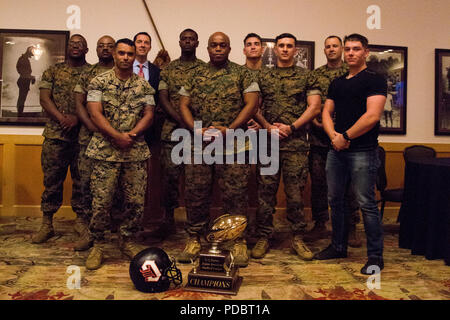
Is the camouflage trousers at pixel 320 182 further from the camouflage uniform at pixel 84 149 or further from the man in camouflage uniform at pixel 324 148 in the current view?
the camouflage uniform at pixel 84 149

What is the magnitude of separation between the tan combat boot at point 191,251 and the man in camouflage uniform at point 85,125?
85 centimetres

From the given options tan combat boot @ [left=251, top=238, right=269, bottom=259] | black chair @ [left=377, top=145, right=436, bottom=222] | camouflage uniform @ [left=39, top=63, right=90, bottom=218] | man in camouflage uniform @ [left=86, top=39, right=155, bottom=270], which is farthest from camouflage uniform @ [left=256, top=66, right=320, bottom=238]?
camouflage uniform @ [left=39, top=63, right=90, bottom=218]

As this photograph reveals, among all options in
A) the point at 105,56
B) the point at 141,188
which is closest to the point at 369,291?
the point at 141,188

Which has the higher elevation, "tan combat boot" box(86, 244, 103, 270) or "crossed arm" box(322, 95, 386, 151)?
"crossed arm" box(322, 95, 386, 151)

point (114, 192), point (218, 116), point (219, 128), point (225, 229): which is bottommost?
point (225, 229)

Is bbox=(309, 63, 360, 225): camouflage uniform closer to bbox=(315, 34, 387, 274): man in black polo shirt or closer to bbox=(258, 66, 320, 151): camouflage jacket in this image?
bbox=(258, 66, 320, 151): camouflage jacket

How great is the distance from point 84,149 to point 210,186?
1204mm

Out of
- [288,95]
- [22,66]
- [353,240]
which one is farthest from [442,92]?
[22,66]

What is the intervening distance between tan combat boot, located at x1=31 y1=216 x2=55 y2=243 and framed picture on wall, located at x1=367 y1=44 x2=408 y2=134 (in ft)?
13.6

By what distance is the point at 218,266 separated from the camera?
7.98 ft

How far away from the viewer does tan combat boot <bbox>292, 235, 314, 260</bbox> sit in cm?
308

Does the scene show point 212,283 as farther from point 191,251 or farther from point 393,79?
point 393,79

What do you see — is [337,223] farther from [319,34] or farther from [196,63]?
[319,34]

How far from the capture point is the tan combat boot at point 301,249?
121 inches
